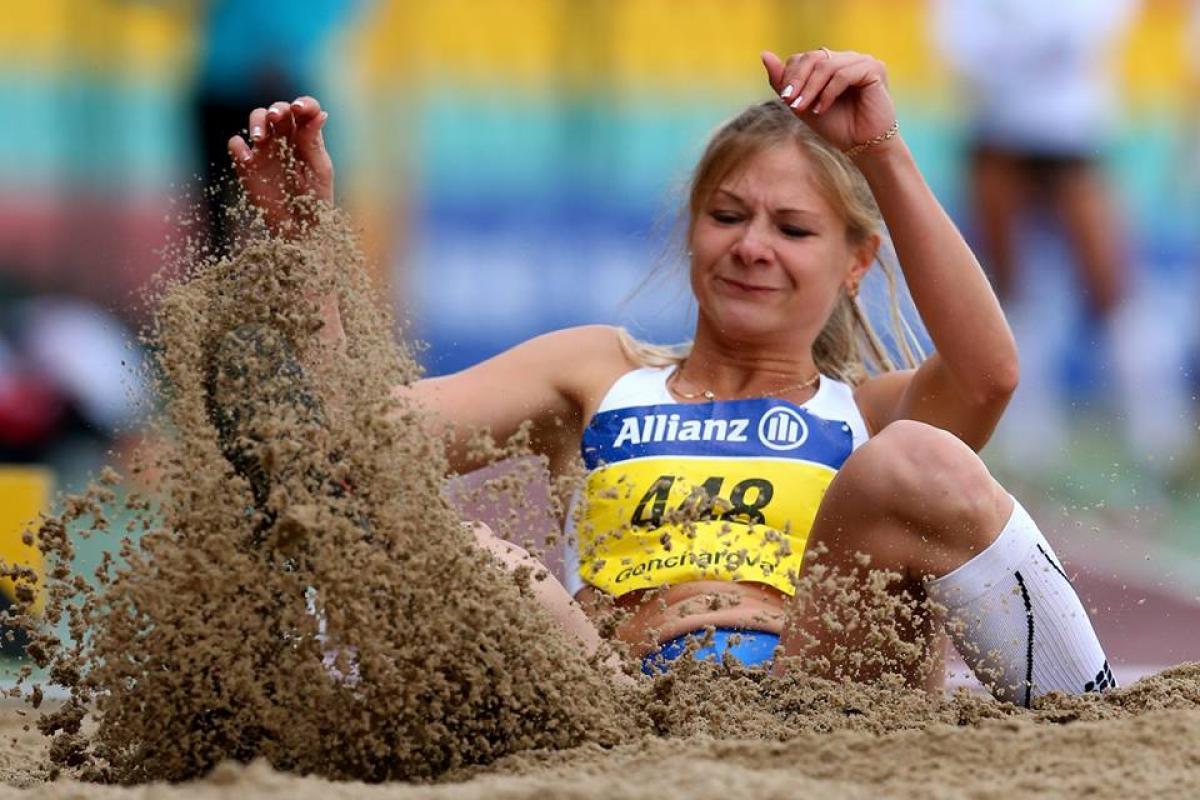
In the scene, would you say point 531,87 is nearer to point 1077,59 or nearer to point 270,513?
point 1077,59

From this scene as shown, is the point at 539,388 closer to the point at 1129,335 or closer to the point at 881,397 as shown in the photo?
the point at 881,397

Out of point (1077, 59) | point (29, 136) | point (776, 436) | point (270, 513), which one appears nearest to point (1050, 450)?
point (1077, 59)

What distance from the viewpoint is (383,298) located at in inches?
82.3

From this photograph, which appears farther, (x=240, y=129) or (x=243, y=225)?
(x=240, y=129)

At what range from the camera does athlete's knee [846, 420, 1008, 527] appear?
1.82 metres

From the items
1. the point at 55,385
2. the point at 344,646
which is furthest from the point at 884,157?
the point at 55,385

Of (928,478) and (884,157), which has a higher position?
(884,157)

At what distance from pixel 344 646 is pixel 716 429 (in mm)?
881

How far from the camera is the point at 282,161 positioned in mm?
2062

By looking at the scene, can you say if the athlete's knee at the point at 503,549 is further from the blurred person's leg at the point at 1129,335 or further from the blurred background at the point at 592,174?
the blurred person's leg at the point at 1129,335

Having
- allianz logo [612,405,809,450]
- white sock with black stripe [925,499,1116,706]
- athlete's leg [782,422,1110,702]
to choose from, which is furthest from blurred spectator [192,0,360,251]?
white sock with black stripe [925,499,1116,706]

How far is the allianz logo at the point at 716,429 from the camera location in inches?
92.3

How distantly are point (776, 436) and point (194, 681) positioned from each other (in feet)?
3.25

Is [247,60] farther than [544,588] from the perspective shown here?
Yes
